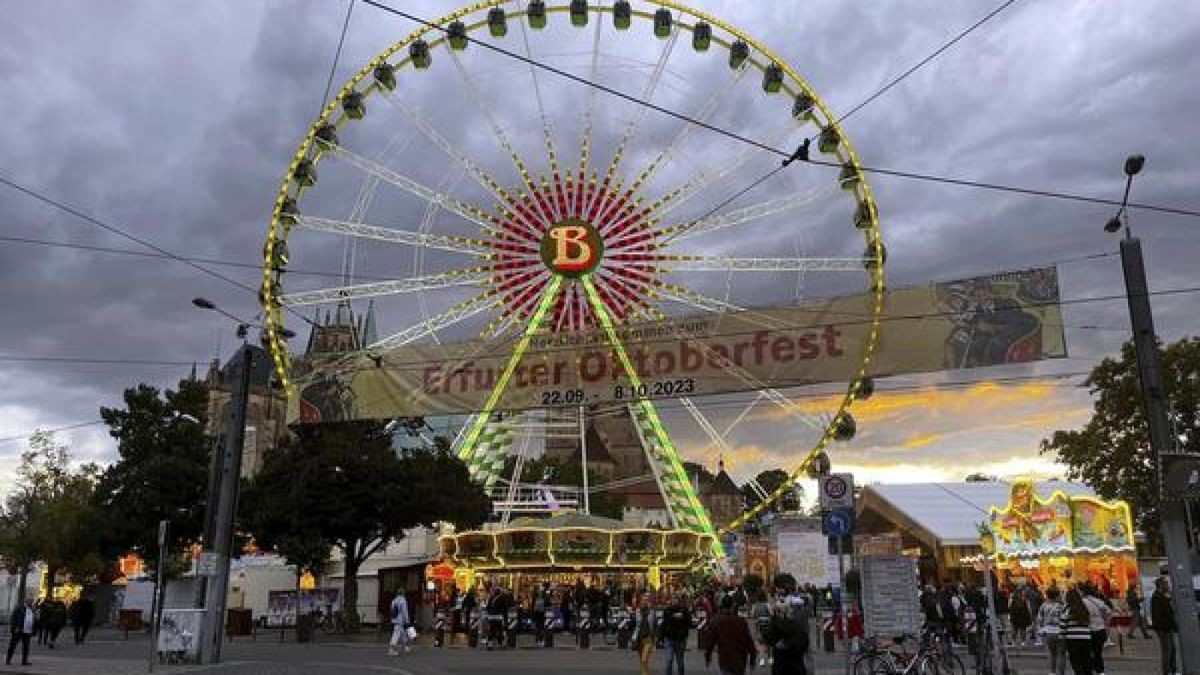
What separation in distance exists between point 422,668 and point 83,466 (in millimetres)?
54160

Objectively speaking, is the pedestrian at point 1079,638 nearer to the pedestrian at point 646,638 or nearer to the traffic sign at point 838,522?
the traffic sign at point 838,522

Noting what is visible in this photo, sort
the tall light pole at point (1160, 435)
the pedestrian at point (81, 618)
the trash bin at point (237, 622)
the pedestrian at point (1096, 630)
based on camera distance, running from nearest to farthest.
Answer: the tall light pole at point (1160, 435) < the pedestrian at point (1096, 630) < the pedestrian at point (81, 618) < the trash bin at point (237, 622)

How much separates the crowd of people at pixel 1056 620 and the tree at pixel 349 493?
18.5 metres

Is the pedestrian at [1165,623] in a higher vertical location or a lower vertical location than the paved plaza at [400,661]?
higher

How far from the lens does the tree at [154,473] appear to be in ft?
141

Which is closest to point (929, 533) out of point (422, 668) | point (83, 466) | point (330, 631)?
point (330, 631)

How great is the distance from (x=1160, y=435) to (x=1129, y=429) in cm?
3504

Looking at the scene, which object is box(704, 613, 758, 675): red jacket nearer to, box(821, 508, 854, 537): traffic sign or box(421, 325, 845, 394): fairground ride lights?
box(821, 508, 854, 537): traffic sign

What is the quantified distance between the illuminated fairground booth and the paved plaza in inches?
266

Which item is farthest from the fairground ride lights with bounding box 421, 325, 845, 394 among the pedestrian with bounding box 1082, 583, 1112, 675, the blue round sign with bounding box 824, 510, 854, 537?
the blue round sign with bounding box 824, 510, 854, 537

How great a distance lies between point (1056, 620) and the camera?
16.8 metres

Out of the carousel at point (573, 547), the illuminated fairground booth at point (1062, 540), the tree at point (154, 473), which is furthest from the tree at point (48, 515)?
the illuminated fairground booth at point (1062, 540)

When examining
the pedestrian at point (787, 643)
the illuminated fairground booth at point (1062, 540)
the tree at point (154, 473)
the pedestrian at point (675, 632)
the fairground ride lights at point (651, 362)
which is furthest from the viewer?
the tree at point (154, 473)

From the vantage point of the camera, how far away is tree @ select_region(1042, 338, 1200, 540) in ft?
147
